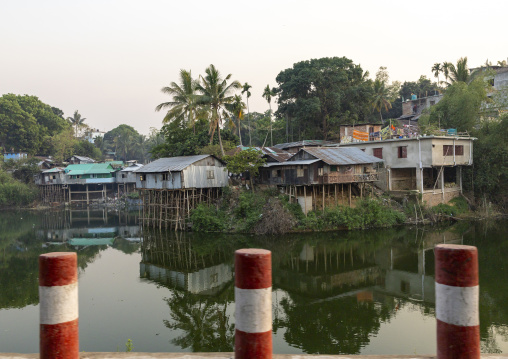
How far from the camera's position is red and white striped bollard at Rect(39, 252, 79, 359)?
10.00 ft

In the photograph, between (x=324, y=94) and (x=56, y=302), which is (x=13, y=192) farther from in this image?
(x=56, y=302)

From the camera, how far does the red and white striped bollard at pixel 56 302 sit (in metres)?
3.05

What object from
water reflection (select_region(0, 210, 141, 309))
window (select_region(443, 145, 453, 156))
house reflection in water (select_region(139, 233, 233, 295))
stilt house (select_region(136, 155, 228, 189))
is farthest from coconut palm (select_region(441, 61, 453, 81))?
water reflection (select_region(0, 210, 141, 309))

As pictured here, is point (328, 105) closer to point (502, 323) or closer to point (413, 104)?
point (413, 104)

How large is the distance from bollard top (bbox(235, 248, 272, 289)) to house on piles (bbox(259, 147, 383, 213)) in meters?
23.1

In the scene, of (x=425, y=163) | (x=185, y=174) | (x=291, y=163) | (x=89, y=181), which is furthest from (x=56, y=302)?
(x=89, y=181)

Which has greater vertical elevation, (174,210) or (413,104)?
(413,104)

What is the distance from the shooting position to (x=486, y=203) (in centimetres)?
3008

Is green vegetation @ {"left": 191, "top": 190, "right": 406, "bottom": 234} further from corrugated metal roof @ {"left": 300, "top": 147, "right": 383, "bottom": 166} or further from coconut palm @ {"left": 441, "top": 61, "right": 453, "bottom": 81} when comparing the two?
coconut palm @ {"left": 441, "top": 61, "right": 453, "bottom": 81}

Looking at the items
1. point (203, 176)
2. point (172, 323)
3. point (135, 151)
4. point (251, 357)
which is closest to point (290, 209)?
point (203, 176)

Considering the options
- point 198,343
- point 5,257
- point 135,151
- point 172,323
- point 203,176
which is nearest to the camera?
point 198,343

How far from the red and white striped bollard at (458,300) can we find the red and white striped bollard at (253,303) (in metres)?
1.24

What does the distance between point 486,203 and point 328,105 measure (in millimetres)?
17944

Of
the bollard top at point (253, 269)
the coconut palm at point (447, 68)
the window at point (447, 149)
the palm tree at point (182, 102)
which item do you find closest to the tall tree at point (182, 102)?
the palm tree at point (182, 102)
